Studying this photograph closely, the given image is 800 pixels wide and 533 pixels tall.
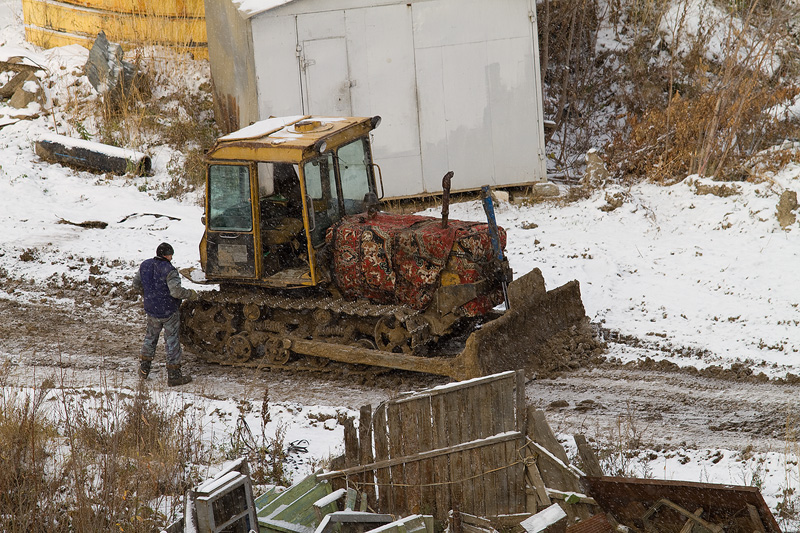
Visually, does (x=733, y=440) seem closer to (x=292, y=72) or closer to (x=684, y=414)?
(x=684, y=414)

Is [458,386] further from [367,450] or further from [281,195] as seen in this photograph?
[281,195]

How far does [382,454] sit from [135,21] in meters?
14.3

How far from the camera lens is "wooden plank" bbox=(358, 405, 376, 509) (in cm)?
571

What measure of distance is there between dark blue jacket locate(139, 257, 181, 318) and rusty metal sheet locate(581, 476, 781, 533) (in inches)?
204

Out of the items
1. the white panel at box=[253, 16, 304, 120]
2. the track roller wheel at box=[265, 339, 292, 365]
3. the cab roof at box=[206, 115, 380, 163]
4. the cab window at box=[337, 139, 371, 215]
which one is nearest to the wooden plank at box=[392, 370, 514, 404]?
the cab roof at box=[206, 115, 380, 163]

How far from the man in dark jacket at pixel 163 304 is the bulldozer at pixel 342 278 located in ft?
1.48

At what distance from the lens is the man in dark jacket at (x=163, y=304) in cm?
864

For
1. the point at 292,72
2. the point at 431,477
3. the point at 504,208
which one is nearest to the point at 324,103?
the point at 292,72

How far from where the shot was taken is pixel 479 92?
13461 millimetres

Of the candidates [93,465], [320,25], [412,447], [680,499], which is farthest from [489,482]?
[320,25]

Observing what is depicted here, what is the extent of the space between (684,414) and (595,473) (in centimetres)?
244

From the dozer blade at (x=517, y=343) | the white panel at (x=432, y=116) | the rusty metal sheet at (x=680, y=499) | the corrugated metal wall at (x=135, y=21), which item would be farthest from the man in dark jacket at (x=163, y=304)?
the corrugated metal wall at (x=135, y=21)

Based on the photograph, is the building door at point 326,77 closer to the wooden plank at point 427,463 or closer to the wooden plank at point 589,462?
the wooden plank at point 427,463

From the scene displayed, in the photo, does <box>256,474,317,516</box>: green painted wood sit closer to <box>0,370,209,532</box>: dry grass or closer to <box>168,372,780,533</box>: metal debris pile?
<box>168,372,780,533</box>: metal debris pile
